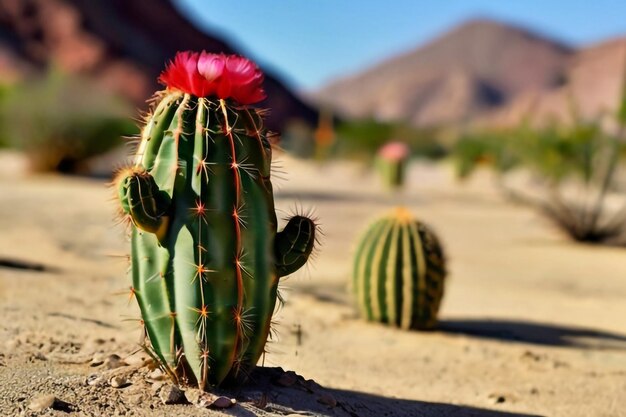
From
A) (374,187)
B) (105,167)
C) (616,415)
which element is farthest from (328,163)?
(616,415)

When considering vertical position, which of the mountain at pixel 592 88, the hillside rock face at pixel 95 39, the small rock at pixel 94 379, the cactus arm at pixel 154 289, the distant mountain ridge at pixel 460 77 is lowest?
the small rock at pixel 94 379

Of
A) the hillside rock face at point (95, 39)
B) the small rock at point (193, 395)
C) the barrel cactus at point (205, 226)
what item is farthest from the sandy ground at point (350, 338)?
the hillside rock face at point (95, 39)

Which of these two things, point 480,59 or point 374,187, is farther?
point 480,59

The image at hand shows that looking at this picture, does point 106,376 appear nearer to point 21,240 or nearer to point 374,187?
point 21,240

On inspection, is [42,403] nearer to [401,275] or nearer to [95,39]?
[401,275]

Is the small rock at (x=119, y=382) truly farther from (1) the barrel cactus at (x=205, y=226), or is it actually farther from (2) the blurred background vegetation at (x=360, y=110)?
(2) the blurred background vegetation at (x=360, y=110)

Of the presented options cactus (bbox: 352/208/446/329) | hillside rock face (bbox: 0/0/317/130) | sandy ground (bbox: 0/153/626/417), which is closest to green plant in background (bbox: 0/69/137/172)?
sandy ground (bbox: 0/153/626/417)

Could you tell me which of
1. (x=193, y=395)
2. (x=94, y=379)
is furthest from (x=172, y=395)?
(x=94, y=379)
